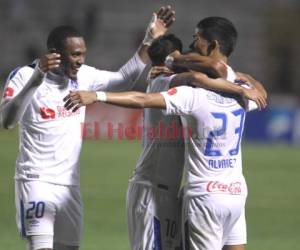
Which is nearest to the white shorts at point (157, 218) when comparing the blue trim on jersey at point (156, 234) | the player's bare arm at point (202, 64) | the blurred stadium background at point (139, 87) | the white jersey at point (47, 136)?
the blue trim on jersey at point (156, 234)

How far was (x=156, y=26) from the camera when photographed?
287 inches

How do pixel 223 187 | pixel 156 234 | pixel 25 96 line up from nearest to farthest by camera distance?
pixel 223 187
pixel 25 96
pixel 156 234

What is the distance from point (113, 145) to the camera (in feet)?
75.4

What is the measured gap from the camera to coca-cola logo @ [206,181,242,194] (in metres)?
6.13

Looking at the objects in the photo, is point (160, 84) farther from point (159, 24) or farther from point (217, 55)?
point (159, 24)

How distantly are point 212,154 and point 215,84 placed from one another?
49 centimetres

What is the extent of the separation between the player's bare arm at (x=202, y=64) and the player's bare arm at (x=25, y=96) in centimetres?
90

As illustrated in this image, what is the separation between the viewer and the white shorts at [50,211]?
6660 millimetres

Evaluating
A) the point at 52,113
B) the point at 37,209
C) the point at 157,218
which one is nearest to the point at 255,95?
the point at 157,218

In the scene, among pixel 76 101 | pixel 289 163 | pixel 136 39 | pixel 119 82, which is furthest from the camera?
pixel 136 39

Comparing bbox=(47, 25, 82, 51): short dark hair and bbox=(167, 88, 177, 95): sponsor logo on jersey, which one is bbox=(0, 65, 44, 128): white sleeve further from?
bbox=(167, 88, 177, 95): sponsor logo on jersey

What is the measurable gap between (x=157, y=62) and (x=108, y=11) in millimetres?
21835

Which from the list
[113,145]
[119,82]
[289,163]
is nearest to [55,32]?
[119,82]

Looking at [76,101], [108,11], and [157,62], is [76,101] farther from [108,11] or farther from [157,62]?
[108,11]
